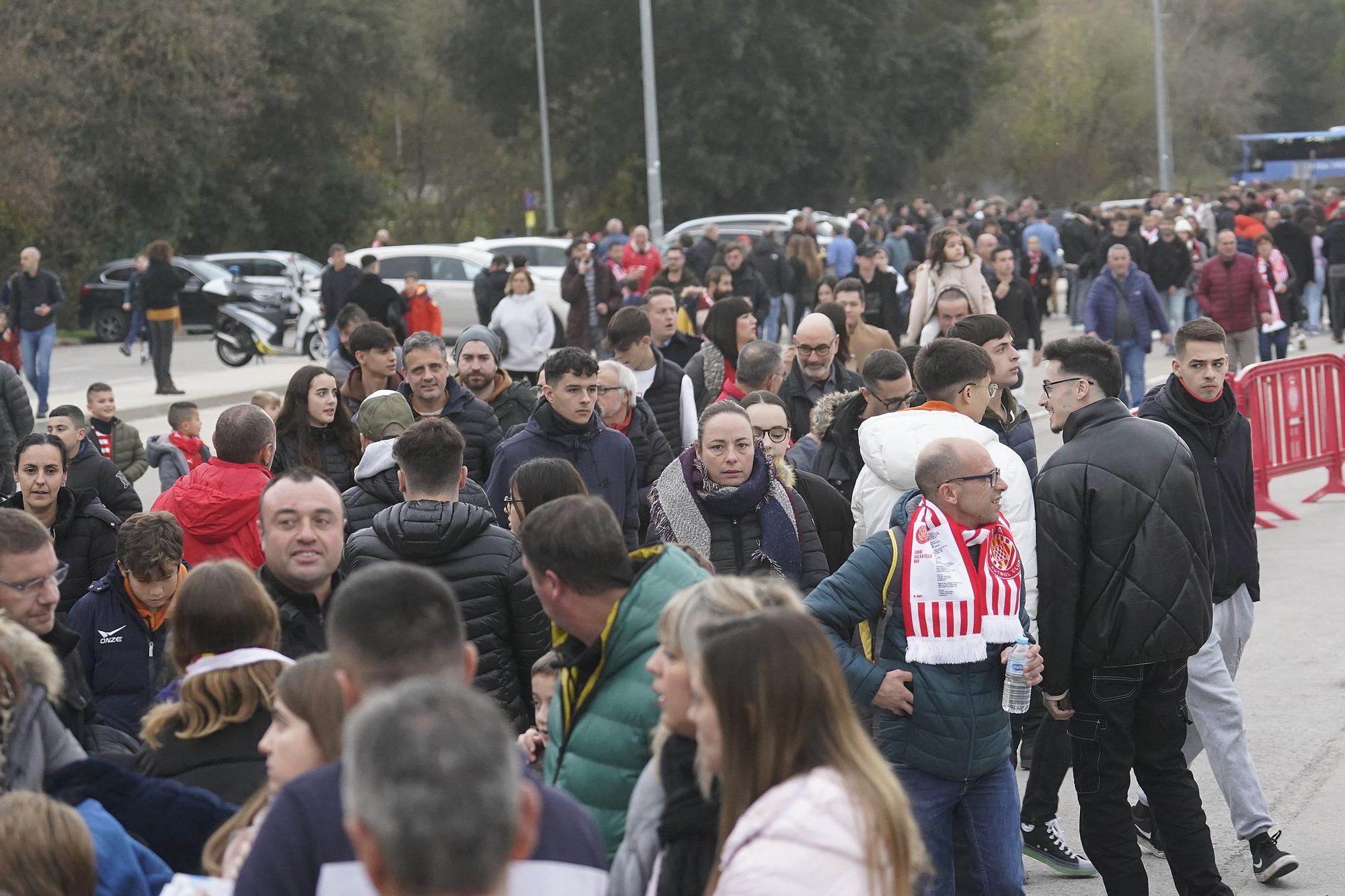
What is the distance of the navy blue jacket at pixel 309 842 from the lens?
2551 millimetres

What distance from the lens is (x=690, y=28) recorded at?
48406 mm

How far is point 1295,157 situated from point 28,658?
63420 mm

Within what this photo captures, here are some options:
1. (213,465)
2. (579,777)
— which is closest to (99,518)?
(213,465)

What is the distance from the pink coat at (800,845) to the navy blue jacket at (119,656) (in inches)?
132

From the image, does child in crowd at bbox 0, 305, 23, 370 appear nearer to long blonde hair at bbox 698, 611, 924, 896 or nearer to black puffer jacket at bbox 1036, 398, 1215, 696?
black puffer jacket at bbox 1036, 398, 1215, 696

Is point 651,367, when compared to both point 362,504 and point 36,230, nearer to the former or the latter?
point 362,504

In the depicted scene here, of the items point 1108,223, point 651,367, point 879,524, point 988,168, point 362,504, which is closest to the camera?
point 879,524

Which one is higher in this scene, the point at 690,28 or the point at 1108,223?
the point at 690,28

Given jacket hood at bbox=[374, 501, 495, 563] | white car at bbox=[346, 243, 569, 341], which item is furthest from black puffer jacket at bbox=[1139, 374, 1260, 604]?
white car at bbox=[346, 243, 569, 341]

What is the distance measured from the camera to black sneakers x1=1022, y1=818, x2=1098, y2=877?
6391 millimetres

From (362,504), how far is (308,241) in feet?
140

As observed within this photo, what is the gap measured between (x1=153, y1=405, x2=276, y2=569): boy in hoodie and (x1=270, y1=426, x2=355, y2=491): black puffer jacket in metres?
1.22

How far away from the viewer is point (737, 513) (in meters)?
5.99

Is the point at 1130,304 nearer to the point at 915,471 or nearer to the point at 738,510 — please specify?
the point at 738,510
